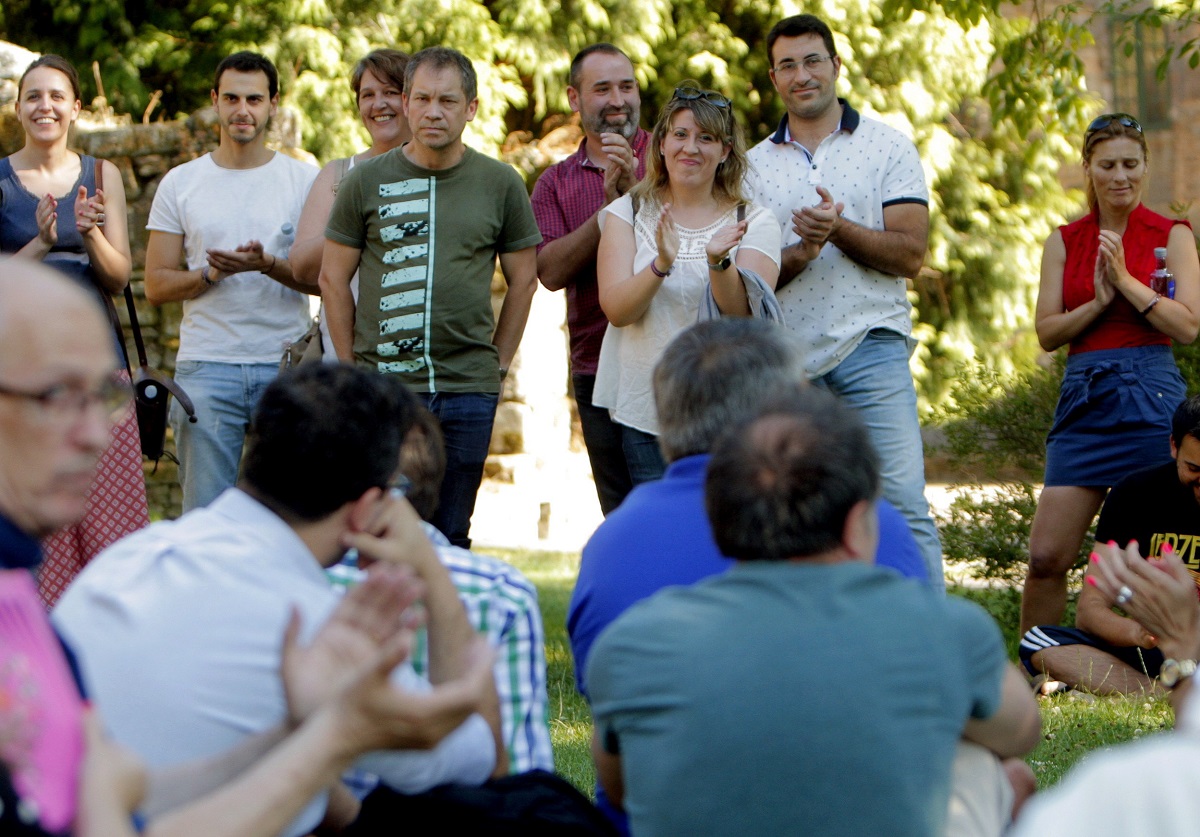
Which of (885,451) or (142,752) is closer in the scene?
(142,752)

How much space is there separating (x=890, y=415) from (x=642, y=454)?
884mm

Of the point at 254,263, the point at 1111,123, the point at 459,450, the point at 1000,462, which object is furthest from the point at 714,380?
the point at 1000,462

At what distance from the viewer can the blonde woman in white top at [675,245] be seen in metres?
4.98

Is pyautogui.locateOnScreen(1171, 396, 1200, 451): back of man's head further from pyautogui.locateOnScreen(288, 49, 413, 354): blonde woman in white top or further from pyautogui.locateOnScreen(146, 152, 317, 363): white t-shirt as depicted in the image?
pyautogui.locateOnScreen(146, 152, 317, 363): white t-shirt

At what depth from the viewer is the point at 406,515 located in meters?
2.50

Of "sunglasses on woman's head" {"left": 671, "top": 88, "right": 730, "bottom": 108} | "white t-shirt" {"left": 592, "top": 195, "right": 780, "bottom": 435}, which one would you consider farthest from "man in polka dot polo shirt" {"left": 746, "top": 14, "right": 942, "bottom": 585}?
"sunglasses on woman's head" {"left": 671, "top": 88, "right": 730, "bottom": 108}

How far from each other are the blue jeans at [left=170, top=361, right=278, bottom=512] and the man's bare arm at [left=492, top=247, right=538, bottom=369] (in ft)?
3.09

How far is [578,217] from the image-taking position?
572 cm

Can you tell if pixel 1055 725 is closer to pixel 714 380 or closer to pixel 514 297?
pixel 514 297

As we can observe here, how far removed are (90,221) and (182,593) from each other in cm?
364

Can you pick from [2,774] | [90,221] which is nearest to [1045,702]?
[90,221]

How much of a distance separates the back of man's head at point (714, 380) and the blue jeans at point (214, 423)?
3.11m

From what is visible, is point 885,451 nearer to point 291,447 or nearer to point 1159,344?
point 1159,344

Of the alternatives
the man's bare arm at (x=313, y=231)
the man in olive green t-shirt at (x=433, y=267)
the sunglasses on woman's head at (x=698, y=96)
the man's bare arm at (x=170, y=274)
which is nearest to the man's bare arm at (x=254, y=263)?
the man's bare arm at (x=313, y=231)
